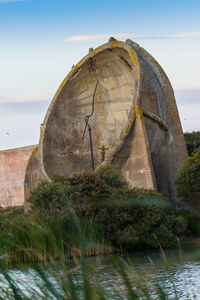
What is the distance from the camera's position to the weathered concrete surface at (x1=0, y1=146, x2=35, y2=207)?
1166 inches

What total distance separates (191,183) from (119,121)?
625cm

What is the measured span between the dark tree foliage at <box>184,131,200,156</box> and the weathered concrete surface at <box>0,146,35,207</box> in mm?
7737

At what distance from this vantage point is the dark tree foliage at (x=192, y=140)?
2786 cm

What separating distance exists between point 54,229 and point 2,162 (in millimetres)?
19655

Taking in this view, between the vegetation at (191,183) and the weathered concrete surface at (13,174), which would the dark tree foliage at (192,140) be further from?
the vegetation at (191,183)

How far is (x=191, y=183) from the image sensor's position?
1792 centimetres

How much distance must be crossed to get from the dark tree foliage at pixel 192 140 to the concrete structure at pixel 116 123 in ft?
18.3

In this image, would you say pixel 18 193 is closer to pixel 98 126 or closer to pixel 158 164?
pixel 98 126

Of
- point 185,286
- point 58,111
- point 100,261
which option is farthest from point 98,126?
point 185,286

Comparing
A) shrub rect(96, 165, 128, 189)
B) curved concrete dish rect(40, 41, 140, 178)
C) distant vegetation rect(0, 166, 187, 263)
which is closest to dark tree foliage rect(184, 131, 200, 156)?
curved concrete dish rect(40, 41, 140, 178)

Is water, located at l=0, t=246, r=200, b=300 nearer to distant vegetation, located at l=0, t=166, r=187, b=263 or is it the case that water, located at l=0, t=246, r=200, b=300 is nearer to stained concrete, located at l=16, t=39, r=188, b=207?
distant vegetation, located at l=0, t=166, r=187, b=263

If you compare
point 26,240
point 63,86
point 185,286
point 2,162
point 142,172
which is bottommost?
point 185,286

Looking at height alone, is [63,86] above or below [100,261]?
above

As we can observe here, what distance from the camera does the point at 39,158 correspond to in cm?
2284
